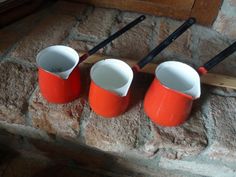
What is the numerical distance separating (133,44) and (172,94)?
1.18 feet

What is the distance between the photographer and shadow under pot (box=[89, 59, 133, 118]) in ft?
2.43

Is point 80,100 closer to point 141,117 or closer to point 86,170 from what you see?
point 141,117

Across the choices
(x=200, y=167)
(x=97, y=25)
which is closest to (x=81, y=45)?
(x=97, y=25)

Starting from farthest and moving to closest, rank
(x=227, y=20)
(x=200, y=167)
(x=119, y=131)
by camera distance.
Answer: (x=227, y=20) → (x=200, y=167) → (x=119, y=131)

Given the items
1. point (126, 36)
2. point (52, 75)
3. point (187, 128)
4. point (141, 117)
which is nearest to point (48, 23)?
point (126, 36)

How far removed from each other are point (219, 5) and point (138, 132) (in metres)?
0.56

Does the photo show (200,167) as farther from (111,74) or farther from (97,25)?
(97,25)

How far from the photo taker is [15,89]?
2.84 ft

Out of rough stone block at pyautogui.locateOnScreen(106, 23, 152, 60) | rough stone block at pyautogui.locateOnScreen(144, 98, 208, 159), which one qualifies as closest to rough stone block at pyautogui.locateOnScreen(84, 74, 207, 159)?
rough stone block at pyautogui.locateOnScreen(144, 98, 208, 159)

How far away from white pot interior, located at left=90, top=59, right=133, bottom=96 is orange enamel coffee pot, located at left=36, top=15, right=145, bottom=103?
0.05m

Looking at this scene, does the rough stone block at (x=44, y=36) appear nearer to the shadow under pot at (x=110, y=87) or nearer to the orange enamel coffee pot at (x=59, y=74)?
the orange enamel coffee pot at (x=59, y=74)

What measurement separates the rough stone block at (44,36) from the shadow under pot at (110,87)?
27cm

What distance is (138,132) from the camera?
821 millimetres

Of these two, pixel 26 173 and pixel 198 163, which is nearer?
pixel 198 163
